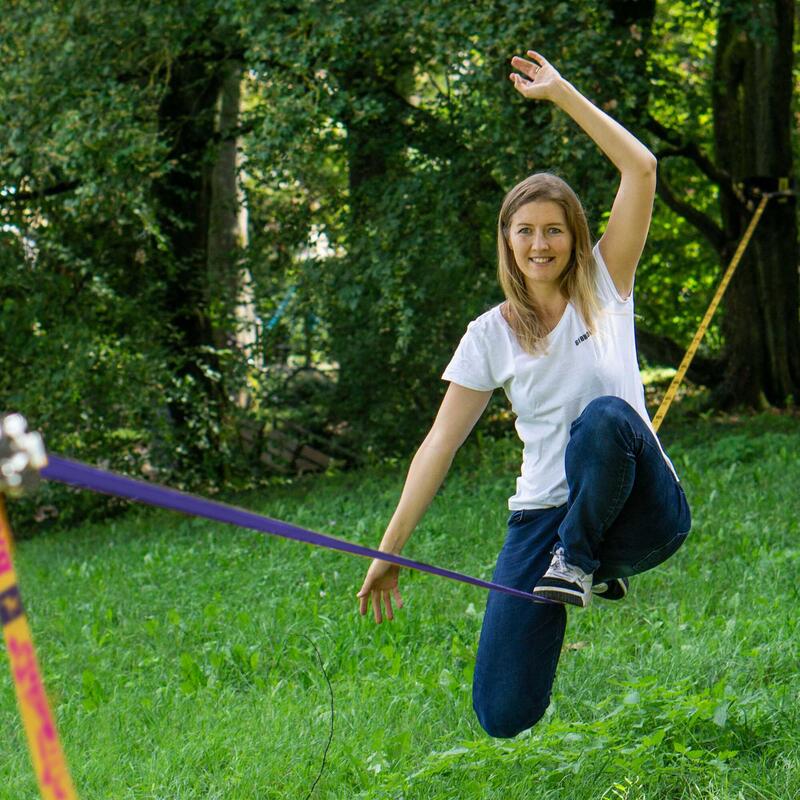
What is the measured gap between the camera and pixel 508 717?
392 cm

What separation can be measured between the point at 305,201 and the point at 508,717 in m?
8.12

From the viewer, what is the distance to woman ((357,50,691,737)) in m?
3.84

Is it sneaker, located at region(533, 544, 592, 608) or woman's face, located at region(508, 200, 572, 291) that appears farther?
woman's face, located at region(508, 200, 572, 291)

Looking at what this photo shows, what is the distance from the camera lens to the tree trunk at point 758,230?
13.0m

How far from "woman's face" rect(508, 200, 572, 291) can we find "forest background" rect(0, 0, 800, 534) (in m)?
5.11

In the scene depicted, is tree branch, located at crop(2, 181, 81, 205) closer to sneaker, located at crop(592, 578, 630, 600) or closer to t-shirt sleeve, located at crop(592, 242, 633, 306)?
t-shirt sleeve, located at crop(592, 242, 633, 306)

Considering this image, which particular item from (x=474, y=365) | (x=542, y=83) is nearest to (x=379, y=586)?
(x=474, y=365)

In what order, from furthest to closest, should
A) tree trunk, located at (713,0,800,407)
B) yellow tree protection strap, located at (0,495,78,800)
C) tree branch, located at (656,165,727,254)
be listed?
1. tree branch, located at (656,165,727,254)
2. tree trunk, located at (713,0,800,407)
3. yellow tree protection strap, located at (0,495,78,800)

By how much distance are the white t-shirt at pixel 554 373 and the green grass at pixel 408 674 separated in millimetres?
855

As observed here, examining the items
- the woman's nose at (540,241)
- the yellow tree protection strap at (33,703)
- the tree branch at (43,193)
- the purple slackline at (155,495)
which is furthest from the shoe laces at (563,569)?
the tree branch at (43,193)

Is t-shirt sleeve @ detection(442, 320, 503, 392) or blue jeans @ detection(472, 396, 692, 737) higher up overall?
t-shirt sleeve @ detection(442, 320, 503, 392)

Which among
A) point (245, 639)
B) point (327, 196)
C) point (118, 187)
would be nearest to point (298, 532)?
point (245, 639)

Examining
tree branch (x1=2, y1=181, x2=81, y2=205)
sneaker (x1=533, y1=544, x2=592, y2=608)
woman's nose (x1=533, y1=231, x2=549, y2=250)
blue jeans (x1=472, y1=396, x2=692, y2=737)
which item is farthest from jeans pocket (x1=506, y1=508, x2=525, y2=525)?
tree branch (x1=2, y1=181, x2=81, y2=205)

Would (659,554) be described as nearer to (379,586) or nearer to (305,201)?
(379,586)
